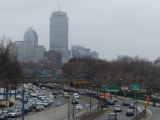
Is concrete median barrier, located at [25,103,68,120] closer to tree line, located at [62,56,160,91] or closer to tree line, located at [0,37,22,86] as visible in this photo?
tree line, located at [0,37,22,86]

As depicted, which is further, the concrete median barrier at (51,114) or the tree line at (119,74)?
the tree line at (119,74)

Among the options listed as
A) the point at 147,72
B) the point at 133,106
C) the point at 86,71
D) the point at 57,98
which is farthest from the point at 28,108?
the point at 86,71

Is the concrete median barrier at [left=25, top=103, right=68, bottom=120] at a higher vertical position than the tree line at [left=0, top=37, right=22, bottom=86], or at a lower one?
lower

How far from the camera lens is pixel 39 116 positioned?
41.4 metres

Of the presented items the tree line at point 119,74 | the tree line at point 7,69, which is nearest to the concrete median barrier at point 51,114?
the tree line at point 7,69

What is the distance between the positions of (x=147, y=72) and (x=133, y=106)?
61.3 metres

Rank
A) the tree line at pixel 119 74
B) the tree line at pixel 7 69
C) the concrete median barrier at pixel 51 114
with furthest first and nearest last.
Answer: the tree line at pixel 119 74
the tree line at pixel 7 69
the concrete median barrier at pixel 51 114

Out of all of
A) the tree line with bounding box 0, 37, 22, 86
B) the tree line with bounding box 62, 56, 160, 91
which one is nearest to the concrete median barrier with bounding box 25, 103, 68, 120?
the tree line with bounding box 0, 37, 22, 86

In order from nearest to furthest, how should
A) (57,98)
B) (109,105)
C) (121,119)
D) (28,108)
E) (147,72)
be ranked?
(121,119) → (28,108) → (109,105) → (57,98) → (147,72)

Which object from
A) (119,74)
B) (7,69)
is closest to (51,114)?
(7,69)

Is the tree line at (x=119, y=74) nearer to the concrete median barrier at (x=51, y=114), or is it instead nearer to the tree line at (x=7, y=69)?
the tree line at (x=7, y=69)

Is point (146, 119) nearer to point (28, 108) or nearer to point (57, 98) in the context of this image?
point (28, 108)

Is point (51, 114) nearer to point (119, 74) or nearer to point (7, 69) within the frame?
point (7, 69)

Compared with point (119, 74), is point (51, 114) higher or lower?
lower
